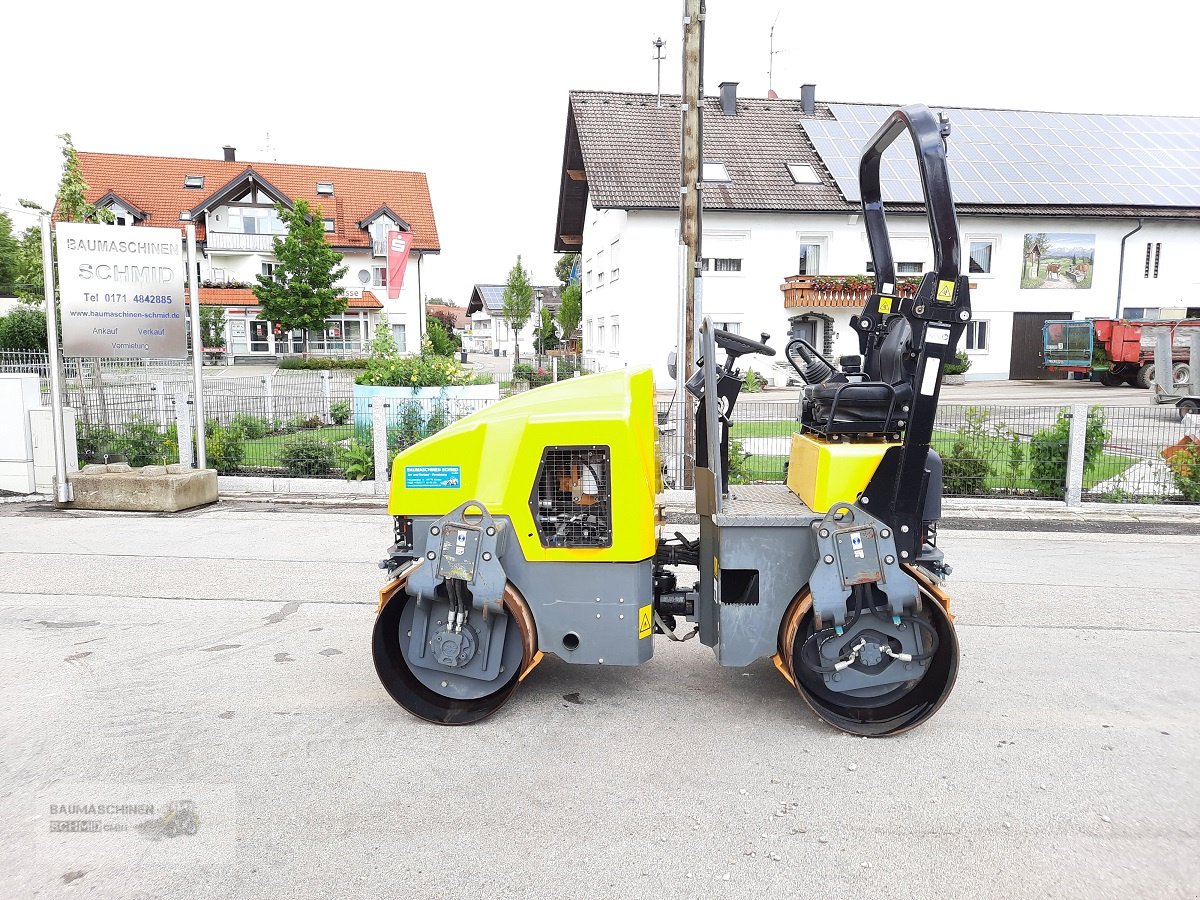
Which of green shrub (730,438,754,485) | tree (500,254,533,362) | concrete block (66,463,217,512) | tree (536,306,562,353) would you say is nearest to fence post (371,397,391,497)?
concrete block (66,463,217,512)

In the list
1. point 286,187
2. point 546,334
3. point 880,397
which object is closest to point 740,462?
point 880,397

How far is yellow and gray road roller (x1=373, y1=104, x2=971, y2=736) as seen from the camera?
401cm

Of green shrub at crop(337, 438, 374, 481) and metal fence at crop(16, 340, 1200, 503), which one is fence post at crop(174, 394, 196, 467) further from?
green shrub at crop(337, 438, 374, 481)

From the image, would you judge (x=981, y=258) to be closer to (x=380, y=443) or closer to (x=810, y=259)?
(x=810, y=259)

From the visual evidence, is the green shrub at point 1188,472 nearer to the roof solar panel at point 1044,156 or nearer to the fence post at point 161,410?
the fence post at point 161,410

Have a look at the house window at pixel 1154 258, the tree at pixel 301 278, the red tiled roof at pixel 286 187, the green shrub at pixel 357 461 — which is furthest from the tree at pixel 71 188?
the house window at pixel 1154 258

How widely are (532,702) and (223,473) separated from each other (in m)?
8.22

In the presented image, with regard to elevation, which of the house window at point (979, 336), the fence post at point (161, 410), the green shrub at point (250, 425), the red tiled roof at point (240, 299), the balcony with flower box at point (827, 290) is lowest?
the green shrub at point (250, 425)

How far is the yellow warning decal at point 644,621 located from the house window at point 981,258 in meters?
29.5

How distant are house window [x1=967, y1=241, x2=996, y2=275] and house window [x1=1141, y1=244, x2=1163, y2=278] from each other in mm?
5570

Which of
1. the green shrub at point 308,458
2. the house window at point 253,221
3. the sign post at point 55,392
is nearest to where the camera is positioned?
the sign post at point 55,392

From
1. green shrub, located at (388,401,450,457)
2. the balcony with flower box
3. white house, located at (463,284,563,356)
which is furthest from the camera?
white house, located at (463,284,563,356)

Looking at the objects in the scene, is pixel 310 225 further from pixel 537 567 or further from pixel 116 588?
pixel 537 567

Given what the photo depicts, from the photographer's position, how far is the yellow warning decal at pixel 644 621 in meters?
4.21
